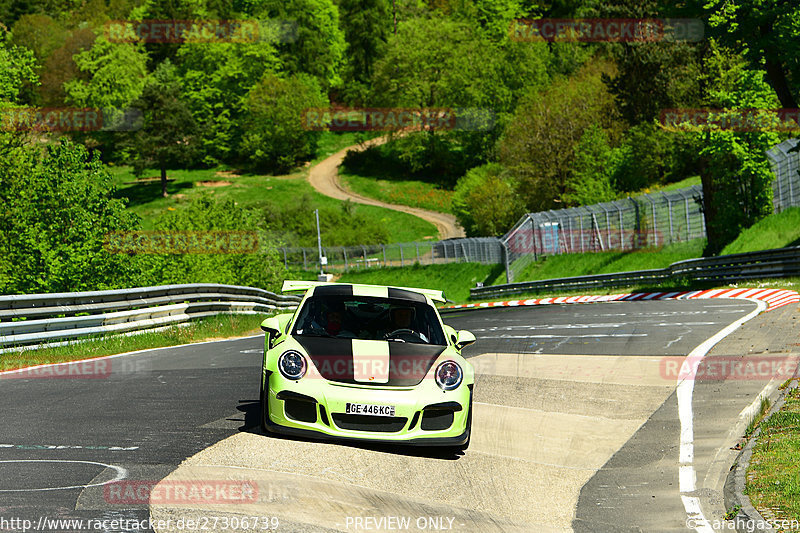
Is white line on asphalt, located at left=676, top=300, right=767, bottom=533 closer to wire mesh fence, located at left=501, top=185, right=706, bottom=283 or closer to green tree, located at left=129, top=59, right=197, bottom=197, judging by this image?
wire mesh fence, located at left=501, top=185, right=706, bottom=283

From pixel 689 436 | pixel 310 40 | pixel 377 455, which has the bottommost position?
pixel 689 436

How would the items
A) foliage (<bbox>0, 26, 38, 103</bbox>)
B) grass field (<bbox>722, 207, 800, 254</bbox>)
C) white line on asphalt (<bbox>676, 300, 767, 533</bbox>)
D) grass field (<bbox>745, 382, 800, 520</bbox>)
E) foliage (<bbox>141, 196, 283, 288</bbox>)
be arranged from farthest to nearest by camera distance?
foliage (<bbox>0, 26, 38, 103</bbox>) → foliage (<bbox>141, 196, 283, 288</bbox>) → grass field (<bbox>722, 207, 800, 254</bbox>) → white line on asphalt (<bbox>676, 300, 767, 533</bbox>) → grass field (<bbox>745, 382, 800, 520</bbox>)

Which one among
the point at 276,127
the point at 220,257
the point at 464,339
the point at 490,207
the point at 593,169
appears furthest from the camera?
the point at 276,127

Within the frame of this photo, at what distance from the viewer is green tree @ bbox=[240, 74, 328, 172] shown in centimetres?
10200

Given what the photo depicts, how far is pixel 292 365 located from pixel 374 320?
159cm

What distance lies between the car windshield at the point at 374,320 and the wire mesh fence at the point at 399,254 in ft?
161

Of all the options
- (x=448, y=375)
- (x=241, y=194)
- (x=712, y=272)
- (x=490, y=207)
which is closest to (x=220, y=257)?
(x=712, y=272)

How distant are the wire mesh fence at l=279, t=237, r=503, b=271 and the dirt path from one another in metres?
9.58

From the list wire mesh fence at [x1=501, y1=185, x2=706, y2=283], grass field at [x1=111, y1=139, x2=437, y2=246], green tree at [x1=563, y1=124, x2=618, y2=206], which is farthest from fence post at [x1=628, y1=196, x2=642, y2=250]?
grass field at [x1=111, y1=139, x2=437, y2=246]

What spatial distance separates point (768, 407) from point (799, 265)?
19.5m

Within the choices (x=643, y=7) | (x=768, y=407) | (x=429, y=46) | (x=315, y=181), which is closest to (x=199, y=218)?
(x=643, y=7)

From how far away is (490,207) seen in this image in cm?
7312

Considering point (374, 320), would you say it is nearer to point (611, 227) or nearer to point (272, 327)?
point (272, 327)

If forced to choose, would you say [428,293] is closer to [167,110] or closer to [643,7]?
[643,7]
